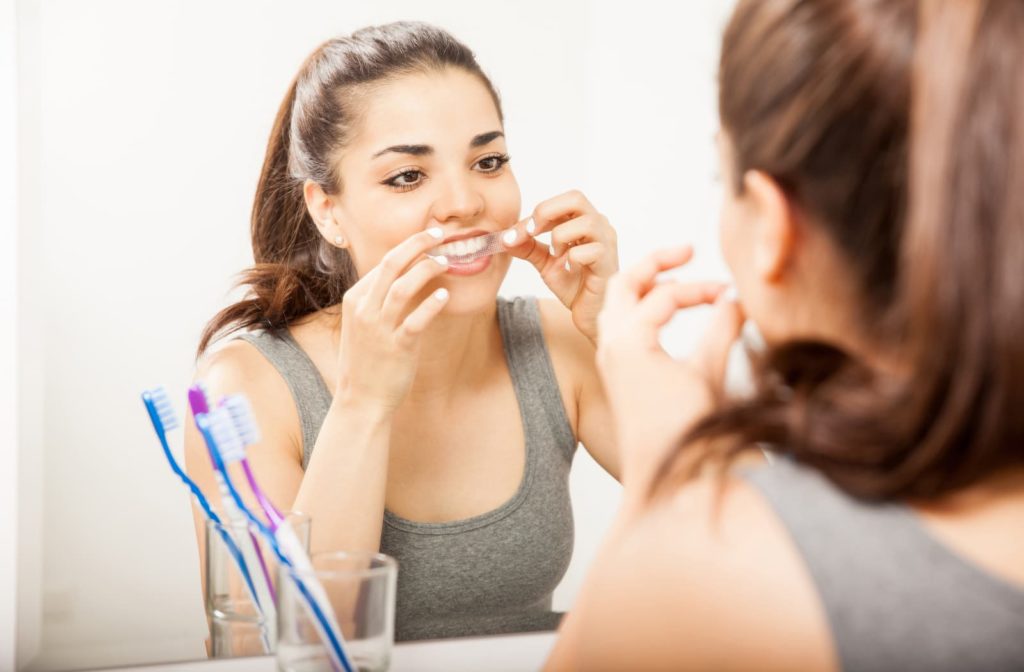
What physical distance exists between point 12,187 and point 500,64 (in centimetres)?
52

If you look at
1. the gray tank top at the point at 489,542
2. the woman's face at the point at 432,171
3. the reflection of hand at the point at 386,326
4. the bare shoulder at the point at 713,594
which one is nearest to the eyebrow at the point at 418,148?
the woman's face at the point at 432,171

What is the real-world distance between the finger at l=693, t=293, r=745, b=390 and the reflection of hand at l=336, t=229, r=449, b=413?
0.30m

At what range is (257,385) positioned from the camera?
3.08 ft

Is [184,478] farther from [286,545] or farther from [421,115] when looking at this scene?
[421,115]

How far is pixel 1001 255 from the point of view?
1.32 ft

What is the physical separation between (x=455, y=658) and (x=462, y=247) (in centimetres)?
40

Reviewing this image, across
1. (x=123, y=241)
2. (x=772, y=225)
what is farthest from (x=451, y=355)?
(x=772, y=225)

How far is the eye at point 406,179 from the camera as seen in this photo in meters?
0.92

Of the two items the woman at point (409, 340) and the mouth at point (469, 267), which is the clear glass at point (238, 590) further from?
the mouth at point (469, 267)

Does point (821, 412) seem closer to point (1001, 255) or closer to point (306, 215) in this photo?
point (1001, 255)

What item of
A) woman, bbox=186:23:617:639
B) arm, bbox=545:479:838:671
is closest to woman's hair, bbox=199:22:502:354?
woman, bbox=186:23:617:639

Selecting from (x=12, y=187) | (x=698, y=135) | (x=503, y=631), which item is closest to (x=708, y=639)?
(x=503, y=631)

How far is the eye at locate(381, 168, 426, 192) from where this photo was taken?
0.92 meters

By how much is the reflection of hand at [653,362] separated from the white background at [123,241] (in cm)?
49
